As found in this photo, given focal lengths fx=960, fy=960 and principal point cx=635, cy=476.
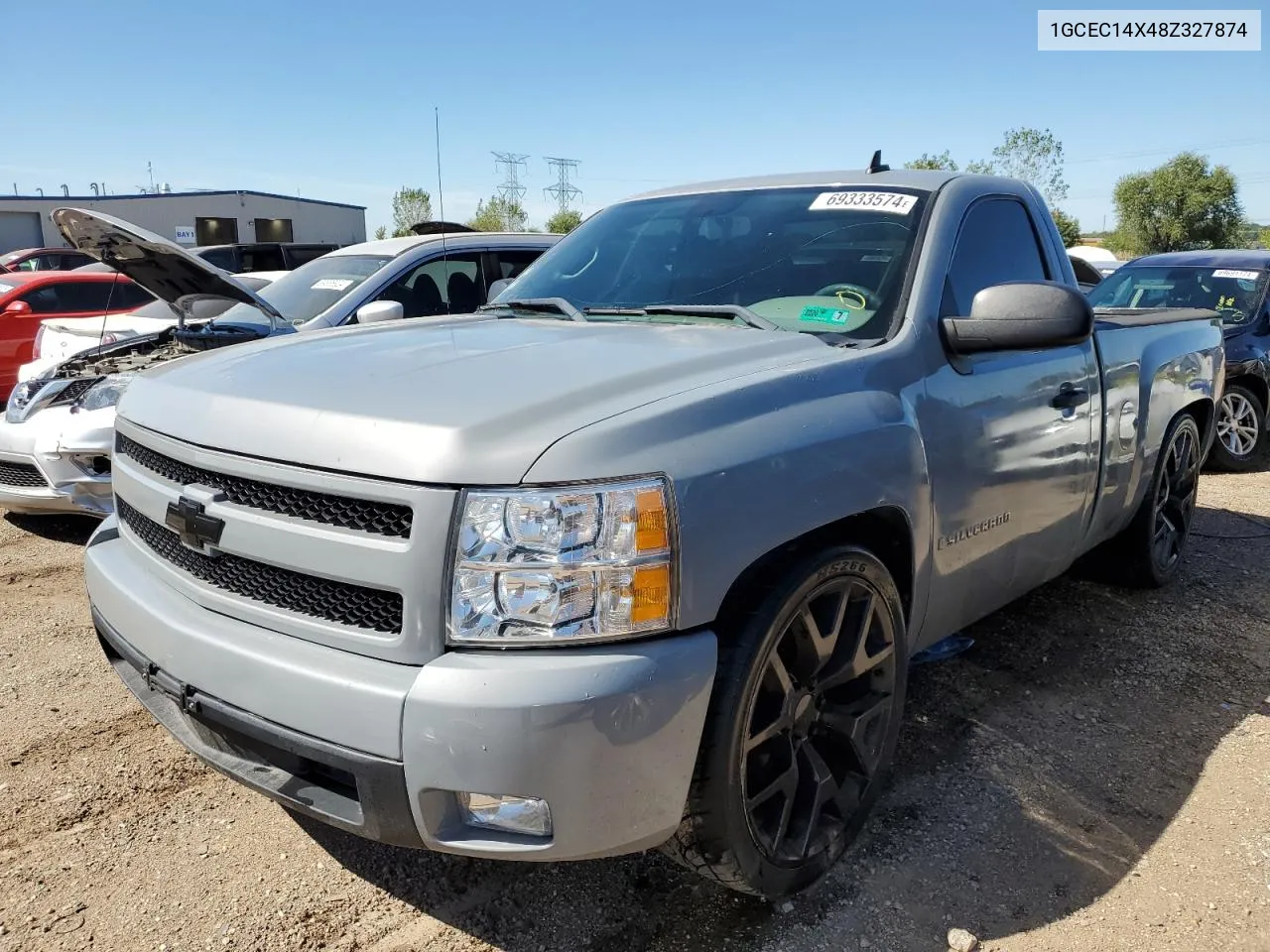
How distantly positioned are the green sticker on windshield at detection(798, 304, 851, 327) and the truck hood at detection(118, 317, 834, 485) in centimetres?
21

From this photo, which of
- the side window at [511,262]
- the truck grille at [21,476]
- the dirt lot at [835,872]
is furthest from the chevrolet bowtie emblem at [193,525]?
the side window at [511,262]

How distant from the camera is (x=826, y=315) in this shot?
9.14 ft

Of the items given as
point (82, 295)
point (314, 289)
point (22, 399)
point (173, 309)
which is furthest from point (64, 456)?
point (82, 295)

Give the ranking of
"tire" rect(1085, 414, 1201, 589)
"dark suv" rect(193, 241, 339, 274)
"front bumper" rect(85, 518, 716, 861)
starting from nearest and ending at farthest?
"front bumper" rect(85, 518, 716, 861) < "tire" rect(1085, 414, 1201, 589) < "dark suv" rect(193, 241, 339, 274)

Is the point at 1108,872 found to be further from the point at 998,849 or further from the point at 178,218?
the point at 178,218

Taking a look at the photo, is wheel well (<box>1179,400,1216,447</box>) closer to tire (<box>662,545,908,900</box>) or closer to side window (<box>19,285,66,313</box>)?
tire (<box>662,545,908,900</box>)

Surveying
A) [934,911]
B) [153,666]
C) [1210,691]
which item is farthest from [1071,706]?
[153,666]

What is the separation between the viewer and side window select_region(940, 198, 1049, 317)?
299 centimetres

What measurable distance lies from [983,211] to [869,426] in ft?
4.44

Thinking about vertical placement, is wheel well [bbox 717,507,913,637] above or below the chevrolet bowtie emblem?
below

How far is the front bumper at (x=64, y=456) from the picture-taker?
5070 mm

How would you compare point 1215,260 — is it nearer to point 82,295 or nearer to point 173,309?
point 173,309

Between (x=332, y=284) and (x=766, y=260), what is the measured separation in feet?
14.0

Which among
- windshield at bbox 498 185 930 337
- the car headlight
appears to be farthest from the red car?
the car headlight
